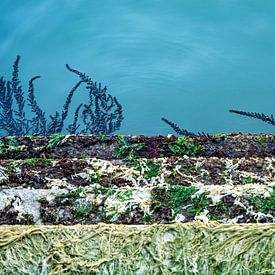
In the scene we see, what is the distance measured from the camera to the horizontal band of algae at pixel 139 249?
214 centimetres

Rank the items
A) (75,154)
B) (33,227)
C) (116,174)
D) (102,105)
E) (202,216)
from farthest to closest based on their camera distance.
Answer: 1. (102,105)
2. (75,154)
3. (116,174)
4. (202,216)
5. (33,227)

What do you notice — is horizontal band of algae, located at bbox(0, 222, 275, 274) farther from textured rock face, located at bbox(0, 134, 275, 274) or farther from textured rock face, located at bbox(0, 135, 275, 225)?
textured rock face, located at bbox(0, 135, 275, 225)

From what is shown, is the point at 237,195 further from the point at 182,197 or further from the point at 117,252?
the point at 117,252

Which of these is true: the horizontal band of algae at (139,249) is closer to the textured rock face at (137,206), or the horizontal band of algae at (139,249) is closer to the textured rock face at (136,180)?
the textured rock face at (137,206)

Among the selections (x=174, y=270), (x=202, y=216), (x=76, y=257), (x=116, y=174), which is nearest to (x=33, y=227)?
(x=76, y=257)

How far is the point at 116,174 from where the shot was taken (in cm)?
318

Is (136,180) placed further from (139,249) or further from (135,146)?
(139,249)

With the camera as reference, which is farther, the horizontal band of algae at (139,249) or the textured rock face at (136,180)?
the textured rock face at (136,180)

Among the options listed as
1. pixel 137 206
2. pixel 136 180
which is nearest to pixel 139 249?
pixel 137 206

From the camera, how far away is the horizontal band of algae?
2.14 metres

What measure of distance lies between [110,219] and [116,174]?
0.63m

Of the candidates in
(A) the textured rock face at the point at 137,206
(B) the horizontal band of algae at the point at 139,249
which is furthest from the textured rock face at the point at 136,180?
(B) the horizontal band of algae at the point at 139,249


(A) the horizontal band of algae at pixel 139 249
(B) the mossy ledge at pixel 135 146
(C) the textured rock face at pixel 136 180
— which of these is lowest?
(A) the horizontal band of algae at pixel 139 249

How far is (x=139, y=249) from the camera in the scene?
2193 millimetres
